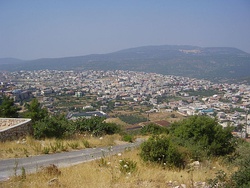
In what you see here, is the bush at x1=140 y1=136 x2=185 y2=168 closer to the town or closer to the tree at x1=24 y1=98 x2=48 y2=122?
the tree at x1=24 y1=98 x2=48 y2=122

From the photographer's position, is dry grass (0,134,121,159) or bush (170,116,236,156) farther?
bush (170,116,236,156)

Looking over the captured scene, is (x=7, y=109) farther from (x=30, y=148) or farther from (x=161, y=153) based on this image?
(x=161, y=153)

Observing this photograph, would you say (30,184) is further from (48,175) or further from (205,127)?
(205,127)

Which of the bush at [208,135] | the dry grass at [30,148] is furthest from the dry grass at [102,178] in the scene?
the bush at [208,135]

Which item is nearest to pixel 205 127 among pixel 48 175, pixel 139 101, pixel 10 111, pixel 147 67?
pixel 48 175

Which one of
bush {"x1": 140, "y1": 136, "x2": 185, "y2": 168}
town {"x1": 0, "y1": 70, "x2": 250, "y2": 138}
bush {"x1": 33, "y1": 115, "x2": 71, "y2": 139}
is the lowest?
town {"x1": 0, "y1": 70, "x2": 250, "y2": 138}

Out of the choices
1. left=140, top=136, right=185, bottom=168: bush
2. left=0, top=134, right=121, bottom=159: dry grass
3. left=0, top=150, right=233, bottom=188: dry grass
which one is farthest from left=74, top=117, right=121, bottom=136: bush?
left=0, top=150, right=233, bottom=188: dry grass

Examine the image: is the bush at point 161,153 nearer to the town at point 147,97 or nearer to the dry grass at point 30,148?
the dry grass at point 30,148

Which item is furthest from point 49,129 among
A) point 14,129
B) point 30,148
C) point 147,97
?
point 147,97
